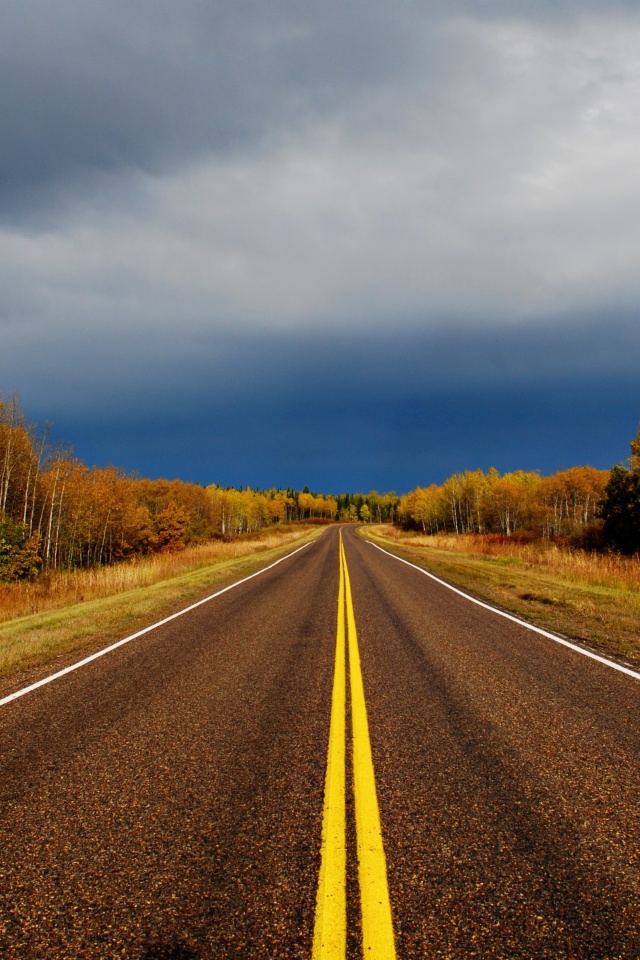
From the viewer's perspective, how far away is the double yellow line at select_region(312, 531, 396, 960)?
7.17ft

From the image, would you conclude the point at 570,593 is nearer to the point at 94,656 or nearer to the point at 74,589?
the point at 94,656

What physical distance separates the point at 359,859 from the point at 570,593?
12125mm

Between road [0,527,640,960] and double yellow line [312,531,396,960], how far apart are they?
33mm

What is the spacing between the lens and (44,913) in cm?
242

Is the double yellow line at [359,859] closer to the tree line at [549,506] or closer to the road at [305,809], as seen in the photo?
the road at [305,809]

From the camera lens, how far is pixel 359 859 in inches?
108

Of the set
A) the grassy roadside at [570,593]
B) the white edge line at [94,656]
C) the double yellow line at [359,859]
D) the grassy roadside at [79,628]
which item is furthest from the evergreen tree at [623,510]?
the double yellow line at [359,859]

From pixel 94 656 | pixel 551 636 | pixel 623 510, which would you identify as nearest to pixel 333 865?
pixel 94 656

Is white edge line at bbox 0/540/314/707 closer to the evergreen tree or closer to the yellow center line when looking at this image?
the yellow center line

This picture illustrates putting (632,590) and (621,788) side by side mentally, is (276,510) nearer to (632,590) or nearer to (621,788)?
(632,590)

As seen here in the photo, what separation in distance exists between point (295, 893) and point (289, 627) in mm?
6803

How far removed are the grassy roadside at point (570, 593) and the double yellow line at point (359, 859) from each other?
4.79 metres

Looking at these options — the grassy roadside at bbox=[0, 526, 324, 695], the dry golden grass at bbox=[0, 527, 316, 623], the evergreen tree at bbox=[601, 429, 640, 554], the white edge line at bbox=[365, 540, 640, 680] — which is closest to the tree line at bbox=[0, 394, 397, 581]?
the dry golden grass at bbox=[0, 527, 316, 623]

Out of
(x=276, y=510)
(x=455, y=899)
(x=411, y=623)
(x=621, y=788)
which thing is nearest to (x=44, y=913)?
(x=455, y=899)
